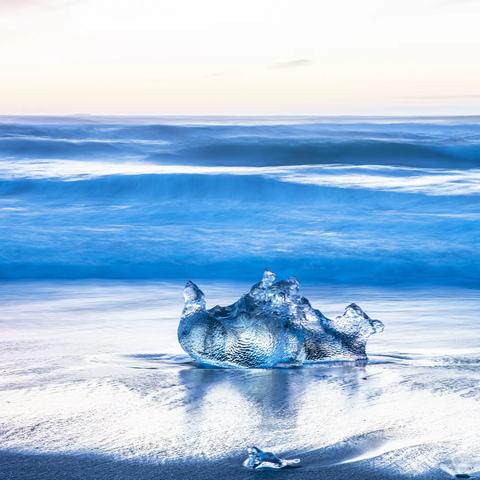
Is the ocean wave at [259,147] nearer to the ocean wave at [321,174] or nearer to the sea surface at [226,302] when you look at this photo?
the sea surface at [226,302]

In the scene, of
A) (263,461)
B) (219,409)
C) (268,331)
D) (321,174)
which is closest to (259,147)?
(321,174)

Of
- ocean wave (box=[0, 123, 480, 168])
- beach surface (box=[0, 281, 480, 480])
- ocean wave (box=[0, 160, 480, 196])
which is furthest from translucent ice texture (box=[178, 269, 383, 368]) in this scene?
ocean wave (box=[0, 123, 480, 168])

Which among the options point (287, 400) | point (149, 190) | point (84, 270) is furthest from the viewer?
point (149, 190)

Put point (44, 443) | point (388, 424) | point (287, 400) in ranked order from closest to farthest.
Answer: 1. point (44, 443)
2. point (388, 424)
3. point (287, 400)

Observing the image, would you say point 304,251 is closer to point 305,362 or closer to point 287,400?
point 305,362

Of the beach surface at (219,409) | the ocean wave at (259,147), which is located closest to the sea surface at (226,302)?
the beach surface at (219,409)

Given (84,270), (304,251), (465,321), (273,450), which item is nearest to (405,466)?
(273,450)

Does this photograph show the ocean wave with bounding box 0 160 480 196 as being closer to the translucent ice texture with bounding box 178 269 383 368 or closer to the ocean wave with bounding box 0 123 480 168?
the ocean wave with bounding box 0 123 480 168
